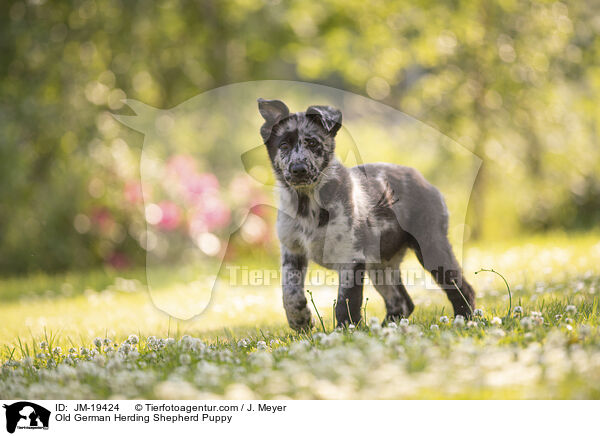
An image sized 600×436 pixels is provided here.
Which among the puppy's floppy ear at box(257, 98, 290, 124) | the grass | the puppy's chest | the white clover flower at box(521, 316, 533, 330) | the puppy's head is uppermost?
the puppy's floppy ear at box(257, 98, 290, 124)

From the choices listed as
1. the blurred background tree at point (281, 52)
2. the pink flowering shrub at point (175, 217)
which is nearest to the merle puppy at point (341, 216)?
the pink flowering shrub at point (175, 217)

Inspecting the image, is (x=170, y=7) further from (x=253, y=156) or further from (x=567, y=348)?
(x=567, y=348)

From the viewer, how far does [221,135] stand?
12.3 metres

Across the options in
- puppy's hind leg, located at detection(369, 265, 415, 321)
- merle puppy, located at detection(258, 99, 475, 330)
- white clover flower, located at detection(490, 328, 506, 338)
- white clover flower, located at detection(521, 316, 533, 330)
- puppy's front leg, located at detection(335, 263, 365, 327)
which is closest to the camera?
white clover flower, located at detection(490, 328, 506, 338)

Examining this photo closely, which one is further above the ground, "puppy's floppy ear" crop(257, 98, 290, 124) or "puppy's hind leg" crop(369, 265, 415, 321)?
"puppy's floppy ear" crop(257, 98, 290, 124)

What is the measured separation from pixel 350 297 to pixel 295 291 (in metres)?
0.42

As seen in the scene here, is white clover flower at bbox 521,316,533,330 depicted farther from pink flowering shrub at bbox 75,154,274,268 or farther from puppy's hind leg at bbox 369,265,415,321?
pink flowering shrub at bbox 75,154,274,268

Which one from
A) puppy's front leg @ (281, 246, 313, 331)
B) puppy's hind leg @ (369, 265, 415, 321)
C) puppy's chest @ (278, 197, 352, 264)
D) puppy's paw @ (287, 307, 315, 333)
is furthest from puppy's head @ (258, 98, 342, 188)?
puppy's hind leg @ (369, 265, 415, 321)

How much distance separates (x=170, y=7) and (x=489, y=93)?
6.19 meters

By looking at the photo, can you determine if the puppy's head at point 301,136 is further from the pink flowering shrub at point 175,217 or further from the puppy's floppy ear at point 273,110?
the pink flowering shrub at point 175,217
